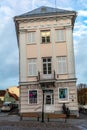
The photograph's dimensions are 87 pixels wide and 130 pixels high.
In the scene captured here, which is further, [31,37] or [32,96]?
[31,37]

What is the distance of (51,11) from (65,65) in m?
7.81

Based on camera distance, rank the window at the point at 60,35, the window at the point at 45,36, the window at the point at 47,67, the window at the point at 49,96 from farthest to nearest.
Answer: the window at the point at 45,36 → the window at the point at 60,35 → the window at the point at 47,67 → the window at the point at 49,96

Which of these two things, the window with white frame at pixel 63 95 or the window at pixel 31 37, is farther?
the window at pixel 31 37

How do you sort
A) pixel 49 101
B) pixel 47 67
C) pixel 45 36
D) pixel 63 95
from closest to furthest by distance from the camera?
pixel 63 95 → pixel 49 101 → pixel 47 67 → pixel 45 36

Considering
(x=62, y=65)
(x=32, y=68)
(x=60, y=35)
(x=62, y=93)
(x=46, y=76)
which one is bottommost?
(x=62, y=93)

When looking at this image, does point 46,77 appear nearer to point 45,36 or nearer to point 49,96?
point 49,96

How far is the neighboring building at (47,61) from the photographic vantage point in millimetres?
41031

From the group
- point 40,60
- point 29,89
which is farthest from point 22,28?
point 29,89

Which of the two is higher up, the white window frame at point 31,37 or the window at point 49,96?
the white window frame at point 31,37

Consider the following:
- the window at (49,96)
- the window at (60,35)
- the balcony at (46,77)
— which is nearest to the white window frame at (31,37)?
the window at (60,35)

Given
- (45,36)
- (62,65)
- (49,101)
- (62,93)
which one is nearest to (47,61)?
(62,65)

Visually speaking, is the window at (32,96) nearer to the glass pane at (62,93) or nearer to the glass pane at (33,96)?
the glass pane at (33,96)

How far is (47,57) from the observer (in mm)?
42469

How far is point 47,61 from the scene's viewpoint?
42.4 meters
